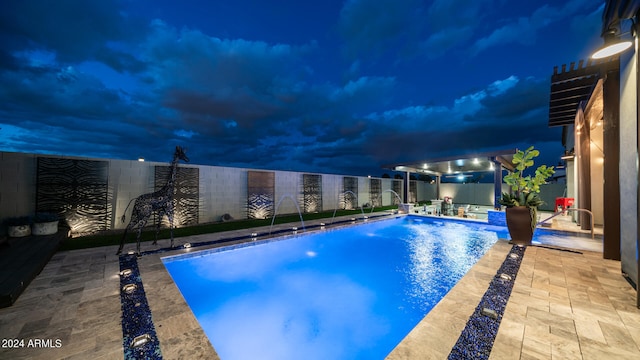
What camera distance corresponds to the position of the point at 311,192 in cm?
1399

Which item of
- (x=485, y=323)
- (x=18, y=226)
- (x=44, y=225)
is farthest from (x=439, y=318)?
(x=18, y=226)

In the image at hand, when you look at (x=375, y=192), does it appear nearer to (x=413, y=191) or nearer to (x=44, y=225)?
(x=413, y=191)

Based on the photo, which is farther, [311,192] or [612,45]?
[311,192]

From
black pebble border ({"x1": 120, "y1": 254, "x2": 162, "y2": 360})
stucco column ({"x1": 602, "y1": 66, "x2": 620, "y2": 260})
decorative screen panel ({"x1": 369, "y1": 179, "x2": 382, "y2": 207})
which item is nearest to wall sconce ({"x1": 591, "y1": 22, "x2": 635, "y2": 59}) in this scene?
stucco column ({"x1": 602, "y1": 66, "x2": 620, "y2": 260})

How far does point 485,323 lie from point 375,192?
1683 cm

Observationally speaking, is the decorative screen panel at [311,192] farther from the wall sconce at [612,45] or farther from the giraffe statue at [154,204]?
the wall sconce at [612,45]

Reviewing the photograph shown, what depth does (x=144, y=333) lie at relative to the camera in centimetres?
214

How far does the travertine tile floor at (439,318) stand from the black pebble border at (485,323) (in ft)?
0.20

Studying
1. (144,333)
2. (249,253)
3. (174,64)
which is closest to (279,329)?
(144,333)

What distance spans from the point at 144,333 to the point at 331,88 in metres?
18.3

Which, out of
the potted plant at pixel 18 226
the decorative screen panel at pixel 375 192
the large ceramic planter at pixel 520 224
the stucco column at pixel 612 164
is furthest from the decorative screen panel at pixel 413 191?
the potted plant at pixel 18 226

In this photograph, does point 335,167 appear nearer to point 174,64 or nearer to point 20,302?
point 174,64

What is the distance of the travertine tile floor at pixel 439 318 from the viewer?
6.12 ft

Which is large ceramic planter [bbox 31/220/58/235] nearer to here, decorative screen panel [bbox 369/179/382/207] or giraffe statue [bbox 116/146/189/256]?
giraffe statue [bbox 116/146/189/256]
